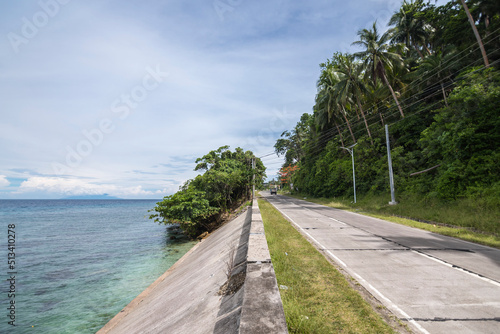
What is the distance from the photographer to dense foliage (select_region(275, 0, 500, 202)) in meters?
13.9

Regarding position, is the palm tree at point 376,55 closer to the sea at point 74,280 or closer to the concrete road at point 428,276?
the concrete road at point 428,276

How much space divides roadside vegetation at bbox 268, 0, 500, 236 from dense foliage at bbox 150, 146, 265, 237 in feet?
42.5

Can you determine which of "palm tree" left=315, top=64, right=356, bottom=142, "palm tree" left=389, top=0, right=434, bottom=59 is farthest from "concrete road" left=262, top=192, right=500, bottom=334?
"palm tree" left=389, top=0, right=434, bottom=59

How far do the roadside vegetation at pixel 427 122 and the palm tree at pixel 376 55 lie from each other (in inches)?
4.0

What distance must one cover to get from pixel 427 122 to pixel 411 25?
14474 mm

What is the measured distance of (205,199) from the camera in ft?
72.6

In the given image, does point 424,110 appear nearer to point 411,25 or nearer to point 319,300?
point 411,25

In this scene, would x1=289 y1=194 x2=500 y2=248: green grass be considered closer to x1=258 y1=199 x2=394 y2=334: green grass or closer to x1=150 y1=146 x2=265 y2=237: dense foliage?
x1=258 y1=199 x2=394 y2=334: green grass

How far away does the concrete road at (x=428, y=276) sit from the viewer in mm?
3703

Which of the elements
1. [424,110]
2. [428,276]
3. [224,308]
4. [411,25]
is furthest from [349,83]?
[224,308]

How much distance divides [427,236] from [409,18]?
3086cm

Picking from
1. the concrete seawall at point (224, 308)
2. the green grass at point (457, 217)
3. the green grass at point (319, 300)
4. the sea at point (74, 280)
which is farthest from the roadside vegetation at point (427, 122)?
the sea at point (74, 280)

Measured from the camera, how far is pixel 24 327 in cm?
781

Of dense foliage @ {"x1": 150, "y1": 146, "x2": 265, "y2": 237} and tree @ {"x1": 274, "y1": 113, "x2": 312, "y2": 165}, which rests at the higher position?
tree @ {"x1": 274, "y1": 113, "x2": 312, "y2": 165}
